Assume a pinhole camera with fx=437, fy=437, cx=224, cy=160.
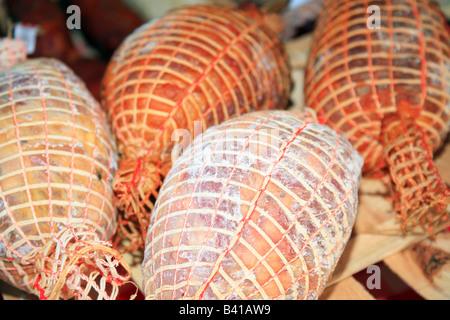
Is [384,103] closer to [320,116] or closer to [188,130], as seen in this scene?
[320,116]

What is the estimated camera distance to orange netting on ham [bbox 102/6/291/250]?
4.37 ft

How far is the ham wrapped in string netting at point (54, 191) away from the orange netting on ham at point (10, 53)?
263 mm

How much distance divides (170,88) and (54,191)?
1.52 ft

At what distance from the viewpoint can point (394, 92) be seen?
4.64 ft

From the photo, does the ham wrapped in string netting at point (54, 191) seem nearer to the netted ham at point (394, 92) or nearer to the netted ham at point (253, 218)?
the netted ham at point (253, 218)

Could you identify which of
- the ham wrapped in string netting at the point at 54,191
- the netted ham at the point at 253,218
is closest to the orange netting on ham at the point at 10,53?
the ham wrapped in string netting at the point at 54,191

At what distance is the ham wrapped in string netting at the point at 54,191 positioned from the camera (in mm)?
1058

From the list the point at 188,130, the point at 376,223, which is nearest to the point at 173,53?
the point at 188,130

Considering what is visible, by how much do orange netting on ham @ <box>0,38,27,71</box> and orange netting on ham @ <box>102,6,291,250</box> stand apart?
1.19ft

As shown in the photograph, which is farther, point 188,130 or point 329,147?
point 188,130

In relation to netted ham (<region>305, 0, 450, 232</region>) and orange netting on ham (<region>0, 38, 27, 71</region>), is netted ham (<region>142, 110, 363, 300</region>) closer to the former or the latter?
netted ham (<region>305, 0, 450, 232</region>)

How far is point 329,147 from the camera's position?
46.1 inches

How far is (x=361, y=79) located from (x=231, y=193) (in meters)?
0.69

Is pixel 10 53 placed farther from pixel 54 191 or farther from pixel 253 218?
pixel 253 218
